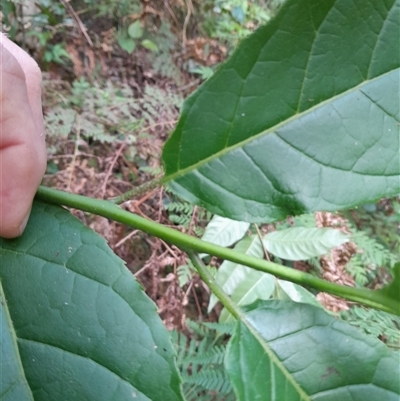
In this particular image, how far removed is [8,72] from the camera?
69 centimetres

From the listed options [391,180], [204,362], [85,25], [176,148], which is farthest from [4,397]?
[85,25]

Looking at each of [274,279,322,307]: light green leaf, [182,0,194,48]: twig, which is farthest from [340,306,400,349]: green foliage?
[182,0,194,48]: twig

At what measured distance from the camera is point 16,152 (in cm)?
72

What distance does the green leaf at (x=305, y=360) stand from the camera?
0.58 metres

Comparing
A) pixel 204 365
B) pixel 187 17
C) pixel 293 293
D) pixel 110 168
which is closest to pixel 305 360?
pixel 293 293

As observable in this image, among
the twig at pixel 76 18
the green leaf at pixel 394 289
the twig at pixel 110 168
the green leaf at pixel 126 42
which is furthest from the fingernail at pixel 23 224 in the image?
the green leaf at pixel 126 42

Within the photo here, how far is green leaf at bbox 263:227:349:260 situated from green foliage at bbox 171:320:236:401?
1.21 feet

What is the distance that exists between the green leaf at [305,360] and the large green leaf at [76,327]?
0.38 ft

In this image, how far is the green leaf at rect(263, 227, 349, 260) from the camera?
148cm

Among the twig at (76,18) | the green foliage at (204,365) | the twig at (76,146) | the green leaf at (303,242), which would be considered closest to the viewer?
the green leaf at (303,242)

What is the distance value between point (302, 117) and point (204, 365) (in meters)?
1.52

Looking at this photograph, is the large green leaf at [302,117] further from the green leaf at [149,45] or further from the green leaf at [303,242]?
the green leaf at [149,45]

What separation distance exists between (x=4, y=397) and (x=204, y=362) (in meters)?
1.30

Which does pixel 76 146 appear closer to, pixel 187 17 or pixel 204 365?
pixel 204 365
